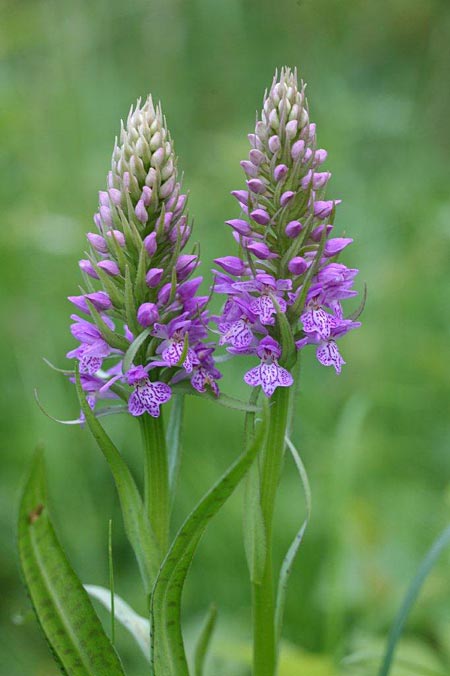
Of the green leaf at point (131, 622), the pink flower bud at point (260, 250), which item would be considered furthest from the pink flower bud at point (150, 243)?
the green leaf at point (131, 622)

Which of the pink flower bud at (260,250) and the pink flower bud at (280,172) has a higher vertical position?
the pink flower bud at (280,172)

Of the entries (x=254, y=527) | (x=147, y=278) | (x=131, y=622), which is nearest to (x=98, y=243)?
(x=147, y=278)

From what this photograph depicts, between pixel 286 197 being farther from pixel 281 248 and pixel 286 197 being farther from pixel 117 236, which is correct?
pixel 117 236

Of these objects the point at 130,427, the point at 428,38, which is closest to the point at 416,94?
the point at 428,38

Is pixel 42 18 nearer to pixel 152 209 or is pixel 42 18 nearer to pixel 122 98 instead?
pixel 122 98

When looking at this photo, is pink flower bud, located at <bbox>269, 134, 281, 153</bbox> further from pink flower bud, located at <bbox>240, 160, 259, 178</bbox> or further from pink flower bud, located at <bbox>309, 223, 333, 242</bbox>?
pink flower bud, located at <bbox>309, 223, 333, 242</bbox>

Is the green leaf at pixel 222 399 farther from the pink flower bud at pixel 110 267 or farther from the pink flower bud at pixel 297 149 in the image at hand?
the pink flower bud at pixel 297 149

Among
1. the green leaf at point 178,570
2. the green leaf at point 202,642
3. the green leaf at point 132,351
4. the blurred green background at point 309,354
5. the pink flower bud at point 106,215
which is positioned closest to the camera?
the green leaf at point 178,570
